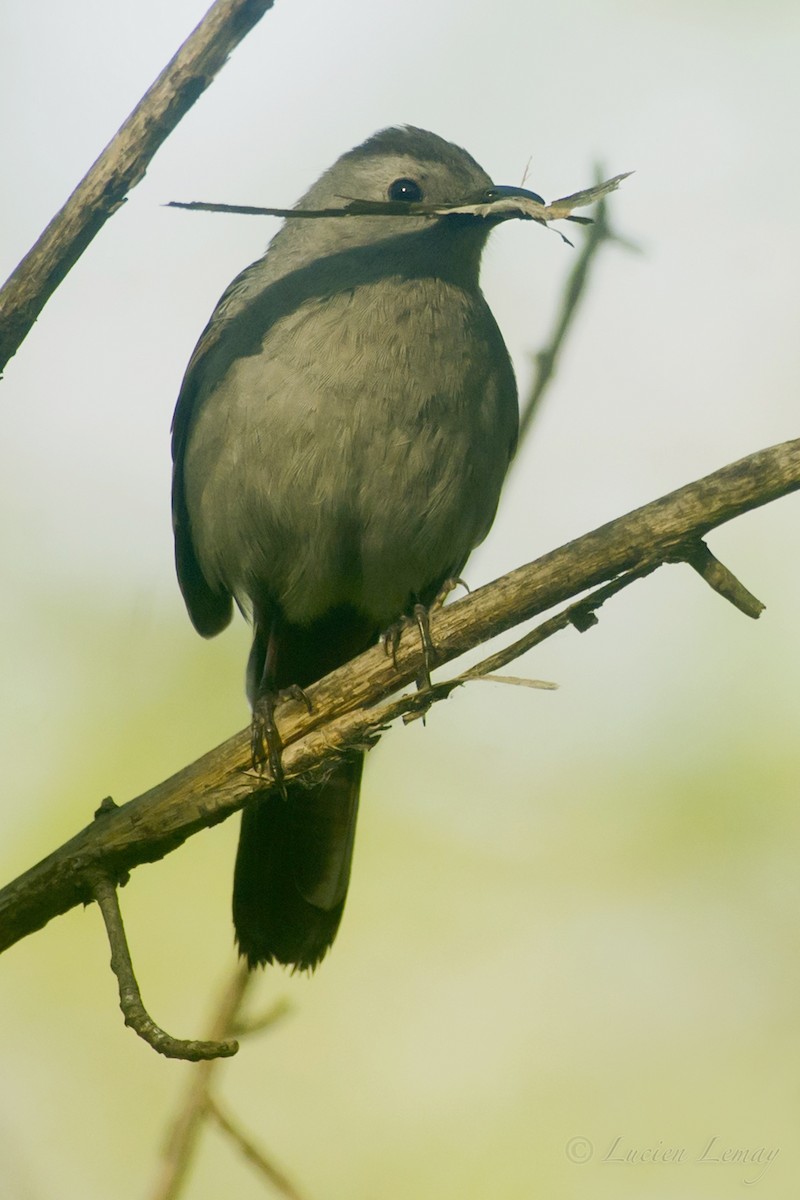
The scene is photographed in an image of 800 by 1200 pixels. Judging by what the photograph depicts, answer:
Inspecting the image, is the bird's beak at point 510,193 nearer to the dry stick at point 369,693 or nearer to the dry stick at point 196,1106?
the dry stick at point 369,693

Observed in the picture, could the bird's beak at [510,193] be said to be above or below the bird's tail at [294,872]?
above

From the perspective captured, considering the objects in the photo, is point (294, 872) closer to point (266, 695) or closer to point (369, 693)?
point (266, 695)

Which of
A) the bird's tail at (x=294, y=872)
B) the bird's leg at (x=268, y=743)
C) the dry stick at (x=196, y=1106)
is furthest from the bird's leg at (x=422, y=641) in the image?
the dry stick at (x=196, y=1106)

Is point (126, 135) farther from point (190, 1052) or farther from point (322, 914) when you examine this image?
point (322, 914)

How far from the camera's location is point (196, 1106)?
316 cm

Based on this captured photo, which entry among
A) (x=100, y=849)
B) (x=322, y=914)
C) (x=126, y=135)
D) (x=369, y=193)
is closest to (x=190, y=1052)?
(x=100, y=849)

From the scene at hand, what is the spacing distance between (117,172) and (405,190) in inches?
88.0

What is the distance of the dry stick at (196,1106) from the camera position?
3.02m

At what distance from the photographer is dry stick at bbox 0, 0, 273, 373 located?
3.08 meters

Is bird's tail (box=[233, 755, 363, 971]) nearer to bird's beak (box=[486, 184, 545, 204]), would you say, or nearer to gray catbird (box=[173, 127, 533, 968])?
gray catbird (box=[173, 127, 533, 968])

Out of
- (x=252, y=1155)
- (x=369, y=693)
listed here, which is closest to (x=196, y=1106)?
(x=252, y=1155)

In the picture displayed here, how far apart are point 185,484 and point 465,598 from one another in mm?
1889

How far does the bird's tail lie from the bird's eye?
2325mm

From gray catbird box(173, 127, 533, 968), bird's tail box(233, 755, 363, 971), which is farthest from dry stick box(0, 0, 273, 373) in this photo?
bird's tail box(233, 755, 363, 971)
